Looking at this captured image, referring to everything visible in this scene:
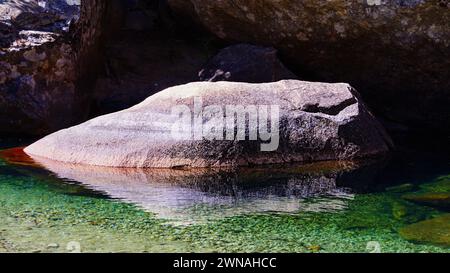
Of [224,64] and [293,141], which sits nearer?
[293,141]

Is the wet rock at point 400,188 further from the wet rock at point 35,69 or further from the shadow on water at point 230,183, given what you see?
the wet rock at point 35,69

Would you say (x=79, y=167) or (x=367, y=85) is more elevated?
(x=367, y=85)

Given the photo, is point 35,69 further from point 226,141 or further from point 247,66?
point 226,141

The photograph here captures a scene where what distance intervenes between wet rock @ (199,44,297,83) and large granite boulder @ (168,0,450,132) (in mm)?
324

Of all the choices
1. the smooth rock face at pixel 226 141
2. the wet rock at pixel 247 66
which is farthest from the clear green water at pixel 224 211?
the wet rock at pixel 247 66

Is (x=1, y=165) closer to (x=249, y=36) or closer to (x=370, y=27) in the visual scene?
(x=249, y=36)

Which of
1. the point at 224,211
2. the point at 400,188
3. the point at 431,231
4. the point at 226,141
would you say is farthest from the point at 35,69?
the point at 431,231

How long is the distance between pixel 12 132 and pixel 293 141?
3.03 m

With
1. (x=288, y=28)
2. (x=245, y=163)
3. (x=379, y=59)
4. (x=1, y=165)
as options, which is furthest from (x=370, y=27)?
(x=1, y=165)

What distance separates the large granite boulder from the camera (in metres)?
7.38

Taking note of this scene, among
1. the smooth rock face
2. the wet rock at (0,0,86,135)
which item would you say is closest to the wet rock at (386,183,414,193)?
the smooth rock face

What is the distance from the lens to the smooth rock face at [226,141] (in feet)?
20.6

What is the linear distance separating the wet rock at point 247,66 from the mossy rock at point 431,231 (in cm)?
340

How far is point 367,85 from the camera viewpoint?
26.5 feet
